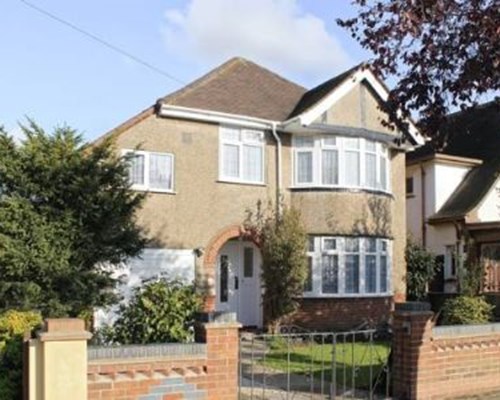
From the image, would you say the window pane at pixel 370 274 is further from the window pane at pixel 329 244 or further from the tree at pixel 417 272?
the tree at pixel 417 272

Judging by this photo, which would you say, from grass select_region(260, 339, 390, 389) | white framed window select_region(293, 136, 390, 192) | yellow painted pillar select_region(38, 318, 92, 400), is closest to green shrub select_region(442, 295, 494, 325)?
grass select_region(260, 339, 390, 389)

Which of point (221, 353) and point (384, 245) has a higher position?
point (384, 245)

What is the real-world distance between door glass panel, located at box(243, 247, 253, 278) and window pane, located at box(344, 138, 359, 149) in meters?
3.94

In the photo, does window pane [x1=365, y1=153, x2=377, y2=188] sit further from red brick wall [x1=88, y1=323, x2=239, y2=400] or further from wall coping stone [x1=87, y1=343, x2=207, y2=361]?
wall coping stone [x1=87, y1=343, x2=207, y2=361]

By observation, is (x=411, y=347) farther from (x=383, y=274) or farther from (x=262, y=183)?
(x=383, y=274)

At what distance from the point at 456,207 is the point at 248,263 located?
899 cm

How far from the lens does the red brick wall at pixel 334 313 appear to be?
19.4m

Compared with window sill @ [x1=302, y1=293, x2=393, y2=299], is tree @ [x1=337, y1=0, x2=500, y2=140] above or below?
above

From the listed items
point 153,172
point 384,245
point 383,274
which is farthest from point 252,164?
point 383,274

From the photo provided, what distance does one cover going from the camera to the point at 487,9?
7754mm

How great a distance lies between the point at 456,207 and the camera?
2530 centimetres

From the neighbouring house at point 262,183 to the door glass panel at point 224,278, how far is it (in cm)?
3

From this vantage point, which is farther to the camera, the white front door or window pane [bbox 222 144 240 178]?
the white front door

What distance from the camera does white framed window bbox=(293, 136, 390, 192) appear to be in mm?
19797
